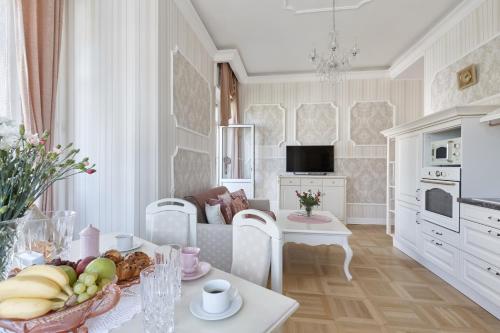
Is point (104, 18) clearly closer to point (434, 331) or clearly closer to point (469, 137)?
point (469, 137)

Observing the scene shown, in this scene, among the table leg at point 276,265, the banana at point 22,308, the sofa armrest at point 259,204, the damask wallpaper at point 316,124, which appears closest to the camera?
the banana at point 22,308

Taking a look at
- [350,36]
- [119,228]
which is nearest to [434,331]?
[119,228]

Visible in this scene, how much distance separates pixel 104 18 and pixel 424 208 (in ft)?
12.4

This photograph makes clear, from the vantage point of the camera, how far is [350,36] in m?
3.53

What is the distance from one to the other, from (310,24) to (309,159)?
2487 millimetres

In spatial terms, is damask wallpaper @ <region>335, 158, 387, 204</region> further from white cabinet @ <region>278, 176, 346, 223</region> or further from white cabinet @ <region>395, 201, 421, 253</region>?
white cabinet @ <region>395, 201, 421, 253</region>

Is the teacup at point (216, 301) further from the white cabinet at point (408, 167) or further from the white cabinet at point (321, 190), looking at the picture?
the white cabinet at point (321, 190)

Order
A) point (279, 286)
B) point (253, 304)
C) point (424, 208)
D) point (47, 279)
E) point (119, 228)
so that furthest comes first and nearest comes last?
1. point (424, 208)
2. point (119, 228)
3. point (279, 286)
4. point (253, 304)
5. point (47, 279)

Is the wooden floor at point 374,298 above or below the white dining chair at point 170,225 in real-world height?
below

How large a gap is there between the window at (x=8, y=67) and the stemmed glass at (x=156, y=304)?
1759 millimetres

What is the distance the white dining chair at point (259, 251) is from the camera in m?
1.17

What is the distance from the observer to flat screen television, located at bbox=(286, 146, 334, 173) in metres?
4.94

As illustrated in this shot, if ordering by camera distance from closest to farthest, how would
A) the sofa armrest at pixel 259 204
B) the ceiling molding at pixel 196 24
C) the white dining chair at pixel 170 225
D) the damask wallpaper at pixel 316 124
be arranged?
the white dining chair at pixel 170 225, the ceiling molding at pixel 196 24, the sofa armrest at pixel 259 204, the damask wallpaper at pixel 316 124

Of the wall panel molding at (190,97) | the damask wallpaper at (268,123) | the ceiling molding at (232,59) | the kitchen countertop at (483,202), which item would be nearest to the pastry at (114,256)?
the wall panel molding at (190,97)
